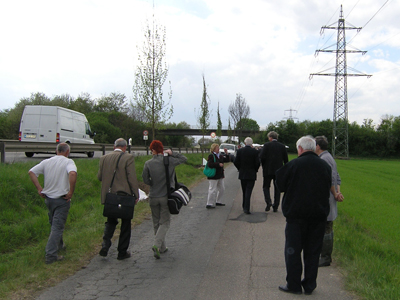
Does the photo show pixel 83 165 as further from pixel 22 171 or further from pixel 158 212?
pixel 158 212

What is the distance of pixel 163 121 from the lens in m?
20.3

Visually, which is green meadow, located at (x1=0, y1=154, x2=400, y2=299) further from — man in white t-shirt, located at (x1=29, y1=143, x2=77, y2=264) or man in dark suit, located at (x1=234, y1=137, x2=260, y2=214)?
man in dark suit, located at (x1=234, y1=137, x2=260, y2=214)

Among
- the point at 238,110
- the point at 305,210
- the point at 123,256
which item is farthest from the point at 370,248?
the point at 238,110

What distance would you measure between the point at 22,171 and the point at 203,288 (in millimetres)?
7701

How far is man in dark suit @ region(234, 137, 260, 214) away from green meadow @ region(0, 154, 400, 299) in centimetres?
223

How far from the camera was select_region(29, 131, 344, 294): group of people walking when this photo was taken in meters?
4.39

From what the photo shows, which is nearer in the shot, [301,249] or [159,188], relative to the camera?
[301,249]

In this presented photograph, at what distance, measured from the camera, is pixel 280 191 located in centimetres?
490

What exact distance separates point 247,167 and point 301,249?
5.09 meters

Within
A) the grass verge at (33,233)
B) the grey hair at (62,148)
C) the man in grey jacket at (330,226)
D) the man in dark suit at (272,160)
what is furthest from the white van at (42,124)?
the man in grey jacket at (330,226)

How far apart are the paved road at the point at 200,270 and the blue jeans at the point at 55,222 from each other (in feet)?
2.04

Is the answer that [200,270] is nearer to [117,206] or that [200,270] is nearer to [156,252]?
[156,252]

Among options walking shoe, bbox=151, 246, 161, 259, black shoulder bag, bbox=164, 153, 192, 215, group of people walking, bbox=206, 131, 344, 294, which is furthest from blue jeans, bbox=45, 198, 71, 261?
group of people walking, bbox=206, 131, 344, 294

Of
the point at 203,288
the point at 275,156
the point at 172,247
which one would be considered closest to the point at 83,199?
the point at 172,247
